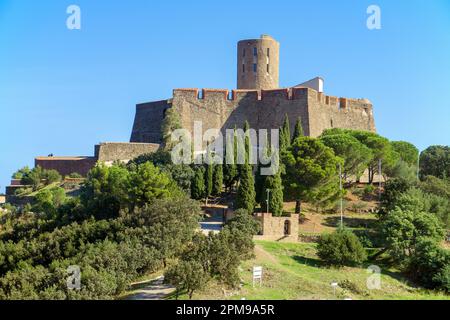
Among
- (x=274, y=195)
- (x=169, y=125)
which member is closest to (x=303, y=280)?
(x=274, y=195)

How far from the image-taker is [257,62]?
44125 mm

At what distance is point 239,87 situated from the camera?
1773 inches

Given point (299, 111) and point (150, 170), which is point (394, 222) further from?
point (299, 111)

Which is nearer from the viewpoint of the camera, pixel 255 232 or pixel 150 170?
pixel 255 232

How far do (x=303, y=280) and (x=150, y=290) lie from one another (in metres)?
4.72

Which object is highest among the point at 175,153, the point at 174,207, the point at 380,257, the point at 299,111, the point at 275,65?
the point at 275,65

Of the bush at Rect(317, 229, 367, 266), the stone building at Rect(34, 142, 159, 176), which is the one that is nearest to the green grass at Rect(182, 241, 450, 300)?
the bush at Rect(317, 229, 367, 266)

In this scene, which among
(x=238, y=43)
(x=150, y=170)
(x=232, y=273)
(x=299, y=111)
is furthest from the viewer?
(x=238, y=43)

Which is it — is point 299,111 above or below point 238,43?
below

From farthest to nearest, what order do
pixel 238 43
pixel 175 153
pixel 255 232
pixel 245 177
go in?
pixel 238 43, pixel 175 153, pixel 245 177, pixel 255 232

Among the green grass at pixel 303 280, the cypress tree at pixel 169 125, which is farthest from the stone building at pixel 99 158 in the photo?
the green grass at pixel 303 280
